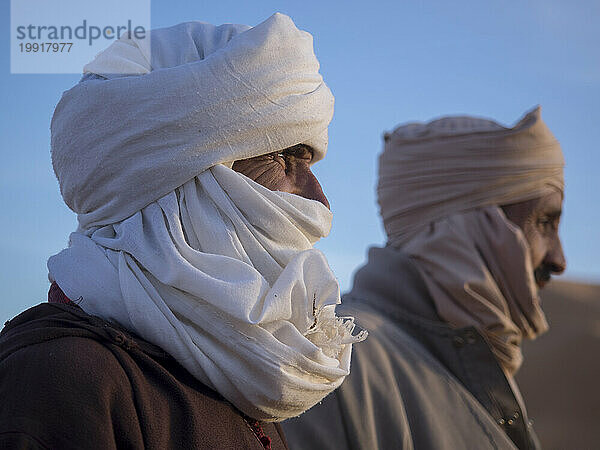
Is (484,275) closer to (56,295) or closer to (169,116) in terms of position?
(169,116)

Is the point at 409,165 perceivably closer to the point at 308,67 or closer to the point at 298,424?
the point at 298,424

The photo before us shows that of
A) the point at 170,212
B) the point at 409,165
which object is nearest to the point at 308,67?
the point at 170,212

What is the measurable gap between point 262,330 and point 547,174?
377 centimetres

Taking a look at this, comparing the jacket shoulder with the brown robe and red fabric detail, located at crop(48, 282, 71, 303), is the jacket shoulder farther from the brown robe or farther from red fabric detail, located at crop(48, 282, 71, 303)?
red fabric detail, located at crop(48, 282, 71, 303)

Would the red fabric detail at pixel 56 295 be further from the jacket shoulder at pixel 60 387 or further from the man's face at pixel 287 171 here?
the man's face at pixel 287 171

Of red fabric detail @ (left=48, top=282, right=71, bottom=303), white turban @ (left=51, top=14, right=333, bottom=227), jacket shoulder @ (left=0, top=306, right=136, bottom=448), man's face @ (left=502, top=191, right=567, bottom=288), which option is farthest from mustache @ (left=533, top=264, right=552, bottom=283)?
jacket shoulder @ (left=0, top=306, right=136, bottom=448)

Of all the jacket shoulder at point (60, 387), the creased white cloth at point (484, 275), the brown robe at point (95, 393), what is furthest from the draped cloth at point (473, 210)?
the jacket shoulder at point (60, 387)

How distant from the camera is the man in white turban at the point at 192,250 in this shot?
199cm

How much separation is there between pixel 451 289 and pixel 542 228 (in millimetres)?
899

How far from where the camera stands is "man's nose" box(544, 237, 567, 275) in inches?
210

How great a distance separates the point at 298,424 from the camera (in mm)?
3809

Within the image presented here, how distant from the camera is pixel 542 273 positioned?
537 cm

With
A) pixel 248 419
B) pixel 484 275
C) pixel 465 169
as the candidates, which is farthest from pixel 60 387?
pixel 465 169

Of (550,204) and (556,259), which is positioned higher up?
Result: (550,204)
